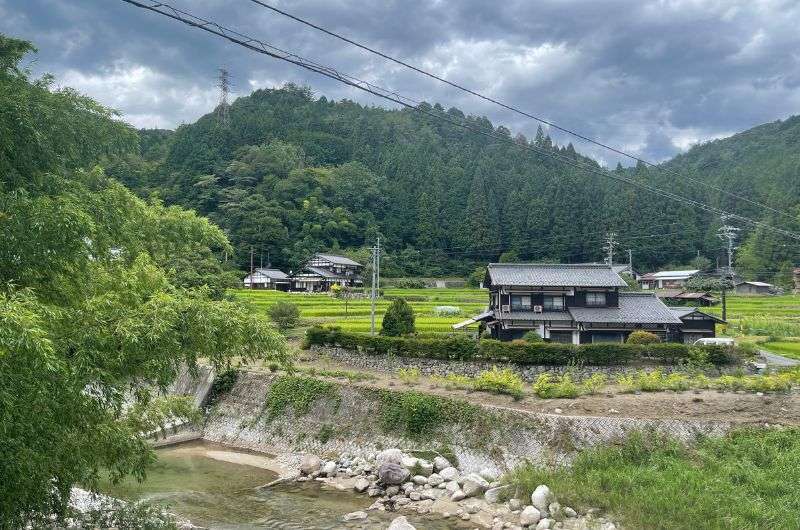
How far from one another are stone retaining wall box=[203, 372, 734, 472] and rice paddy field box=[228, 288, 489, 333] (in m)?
12.4

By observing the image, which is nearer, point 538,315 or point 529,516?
point 529,516

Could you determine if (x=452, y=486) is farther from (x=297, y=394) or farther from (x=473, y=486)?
(x=297, y=394)

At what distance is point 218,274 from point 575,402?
26.6m

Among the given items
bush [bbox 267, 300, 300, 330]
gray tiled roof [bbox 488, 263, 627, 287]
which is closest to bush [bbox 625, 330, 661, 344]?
gray tiled roof [bbox 488, 263, 627, 287]

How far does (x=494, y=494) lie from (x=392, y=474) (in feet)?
9.29

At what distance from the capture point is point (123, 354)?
606cm

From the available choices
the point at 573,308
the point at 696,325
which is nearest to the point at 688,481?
the point at 573,308

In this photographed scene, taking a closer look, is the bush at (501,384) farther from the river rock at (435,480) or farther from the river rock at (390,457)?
the river rock at (435,480)

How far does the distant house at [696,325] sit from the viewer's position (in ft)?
94.6

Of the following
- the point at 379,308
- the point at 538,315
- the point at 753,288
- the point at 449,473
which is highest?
the point at 753,288

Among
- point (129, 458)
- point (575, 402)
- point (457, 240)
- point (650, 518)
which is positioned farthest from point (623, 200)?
point (129, 458)

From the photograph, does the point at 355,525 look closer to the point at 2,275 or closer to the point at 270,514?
the point at 270,514

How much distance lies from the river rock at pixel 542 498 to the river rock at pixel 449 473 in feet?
8.86

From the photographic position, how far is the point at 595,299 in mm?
30375
